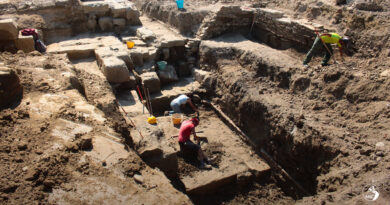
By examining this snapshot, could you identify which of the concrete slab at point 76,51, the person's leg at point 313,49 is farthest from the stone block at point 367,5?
the concrete slab at point 76,51

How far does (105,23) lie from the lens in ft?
29.0

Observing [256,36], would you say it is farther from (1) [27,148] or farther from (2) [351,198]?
(1) [27,148]

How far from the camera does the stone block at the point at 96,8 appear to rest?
865 cm

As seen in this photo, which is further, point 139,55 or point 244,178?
point 139,55

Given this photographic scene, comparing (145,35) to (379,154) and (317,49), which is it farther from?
(379,154)

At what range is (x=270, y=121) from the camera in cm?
581

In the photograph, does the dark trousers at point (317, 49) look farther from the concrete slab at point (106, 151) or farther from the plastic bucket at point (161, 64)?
the concrete slab at point (106, 151)

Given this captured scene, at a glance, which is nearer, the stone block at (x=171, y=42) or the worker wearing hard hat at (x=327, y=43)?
the worker wearing hard hat at (x=327, y=43)

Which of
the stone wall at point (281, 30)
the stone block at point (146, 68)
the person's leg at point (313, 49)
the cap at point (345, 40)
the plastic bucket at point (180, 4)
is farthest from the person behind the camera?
the plastic bucket at point (180, 4)

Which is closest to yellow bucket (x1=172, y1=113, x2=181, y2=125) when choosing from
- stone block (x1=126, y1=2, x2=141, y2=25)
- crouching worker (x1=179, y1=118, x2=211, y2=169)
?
crouching worker (x1=179, y1=118, x2=211, y2=169)

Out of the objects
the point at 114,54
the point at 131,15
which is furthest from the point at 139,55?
A: the point at 131,15

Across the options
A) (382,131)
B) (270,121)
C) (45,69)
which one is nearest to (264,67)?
(270,121)

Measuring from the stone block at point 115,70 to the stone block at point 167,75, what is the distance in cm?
161

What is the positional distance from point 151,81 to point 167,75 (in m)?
0.87
